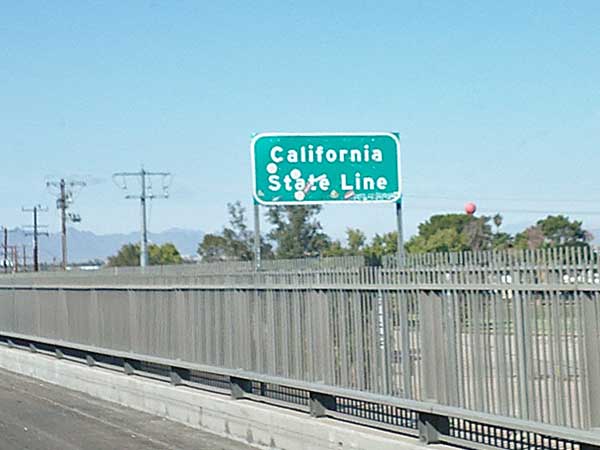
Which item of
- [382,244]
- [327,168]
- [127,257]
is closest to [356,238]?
[382,244]

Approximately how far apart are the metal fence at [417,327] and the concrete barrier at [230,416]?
43 centimetres

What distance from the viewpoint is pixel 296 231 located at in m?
58.2

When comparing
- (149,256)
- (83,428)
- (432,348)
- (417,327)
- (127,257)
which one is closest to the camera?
(432,348)

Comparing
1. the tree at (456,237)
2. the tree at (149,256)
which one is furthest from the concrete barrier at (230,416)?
the tree at (149,256)

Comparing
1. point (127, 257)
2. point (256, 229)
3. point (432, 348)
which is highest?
point (127, 257)

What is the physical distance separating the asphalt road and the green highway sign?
181 inches

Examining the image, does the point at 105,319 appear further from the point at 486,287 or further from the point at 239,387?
the point at 486,287

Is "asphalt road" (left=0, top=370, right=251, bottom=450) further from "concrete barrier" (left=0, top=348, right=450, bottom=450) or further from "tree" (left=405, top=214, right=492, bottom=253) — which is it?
"tree" (left=405, top=214, right=492, bottom=253)

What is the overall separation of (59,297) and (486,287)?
50.8 ft

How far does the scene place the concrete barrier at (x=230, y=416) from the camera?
1170cm

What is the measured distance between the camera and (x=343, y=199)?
808 inches

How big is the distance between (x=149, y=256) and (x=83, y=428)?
9795 centimetres

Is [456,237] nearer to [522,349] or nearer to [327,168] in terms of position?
[327,168]

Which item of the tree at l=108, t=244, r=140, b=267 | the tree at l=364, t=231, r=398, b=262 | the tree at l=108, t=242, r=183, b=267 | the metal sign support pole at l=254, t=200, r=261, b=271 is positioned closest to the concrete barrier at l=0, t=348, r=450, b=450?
the metal sign support pole at l=254, t=200, r=261, b=271
